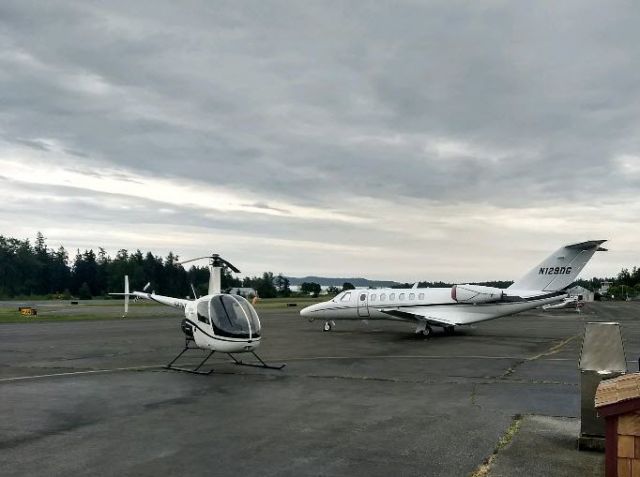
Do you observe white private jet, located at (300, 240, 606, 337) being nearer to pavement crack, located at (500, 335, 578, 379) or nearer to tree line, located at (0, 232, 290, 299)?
pavement crack, located at (500, 335, 578, 379)

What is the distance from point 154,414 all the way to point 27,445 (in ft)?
8.96

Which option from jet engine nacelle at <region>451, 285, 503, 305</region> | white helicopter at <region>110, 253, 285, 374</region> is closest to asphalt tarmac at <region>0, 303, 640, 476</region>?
white helicopter at <region>110, 253, 285, 374</region>

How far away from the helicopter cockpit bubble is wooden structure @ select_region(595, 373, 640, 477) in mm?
11589

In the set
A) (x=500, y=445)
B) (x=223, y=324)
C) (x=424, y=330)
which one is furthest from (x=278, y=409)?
(x=424, y=330)

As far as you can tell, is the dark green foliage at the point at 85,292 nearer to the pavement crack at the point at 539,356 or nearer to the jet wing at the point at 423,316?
the jet wing at the point at 423,316

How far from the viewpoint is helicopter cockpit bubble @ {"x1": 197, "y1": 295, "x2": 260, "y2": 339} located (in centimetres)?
1683

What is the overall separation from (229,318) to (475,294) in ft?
54.9

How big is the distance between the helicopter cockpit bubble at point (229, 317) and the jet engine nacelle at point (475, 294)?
51.3 ft

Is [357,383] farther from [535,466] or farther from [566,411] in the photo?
[535,466]

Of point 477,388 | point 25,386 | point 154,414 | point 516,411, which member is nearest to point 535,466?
point 516,411

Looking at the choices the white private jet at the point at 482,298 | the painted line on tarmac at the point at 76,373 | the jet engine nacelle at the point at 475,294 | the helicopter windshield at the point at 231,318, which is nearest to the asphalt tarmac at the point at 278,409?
the painted line on tarmac at the point at 76,373

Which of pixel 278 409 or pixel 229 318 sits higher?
pixel 229 318

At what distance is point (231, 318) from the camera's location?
16969mm

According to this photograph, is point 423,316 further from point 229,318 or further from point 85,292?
point 85,292
